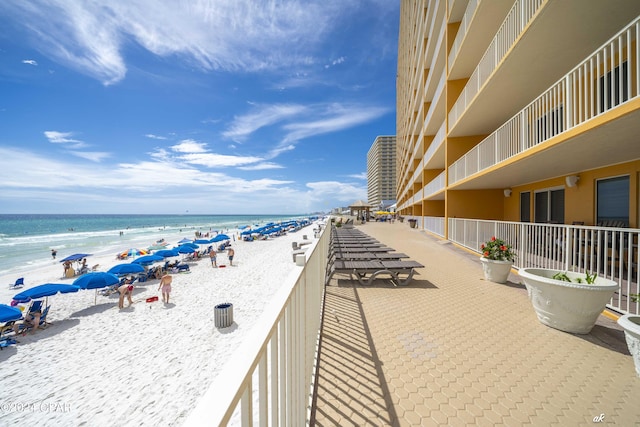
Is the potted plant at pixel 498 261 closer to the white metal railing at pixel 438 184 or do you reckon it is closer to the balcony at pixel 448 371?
the balcony at pixel 448 371

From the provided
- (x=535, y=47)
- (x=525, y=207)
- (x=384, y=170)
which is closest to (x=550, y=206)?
(x=525, y=207)

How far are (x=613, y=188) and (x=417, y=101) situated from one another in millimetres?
20496

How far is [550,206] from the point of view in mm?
9852

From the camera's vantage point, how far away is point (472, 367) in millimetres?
3111

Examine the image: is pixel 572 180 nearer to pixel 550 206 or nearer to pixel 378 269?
pixel 550 206

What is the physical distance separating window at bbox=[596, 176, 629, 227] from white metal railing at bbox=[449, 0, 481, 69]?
24.2 ft

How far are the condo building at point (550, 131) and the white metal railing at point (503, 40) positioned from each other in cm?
4

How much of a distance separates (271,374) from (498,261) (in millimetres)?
6657

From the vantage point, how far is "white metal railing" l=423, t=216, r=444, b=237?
1519 cm

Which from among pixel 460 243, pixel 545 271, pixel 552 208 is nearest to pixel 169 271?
pixel 460 243

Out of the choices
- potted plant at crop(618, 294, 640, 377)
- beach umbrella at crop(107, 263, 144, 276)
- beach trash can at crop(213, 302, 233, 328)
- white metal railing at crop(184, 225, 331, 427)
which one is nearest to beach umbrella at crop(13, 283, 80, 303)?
beach umbrella at crop(107, 263, 144, 276)

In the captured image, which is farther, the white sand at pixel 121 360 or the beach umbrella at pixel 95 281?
the beach umbrella at pixel 95 281

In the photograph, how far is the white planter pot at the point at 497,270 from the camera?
6.20 meters

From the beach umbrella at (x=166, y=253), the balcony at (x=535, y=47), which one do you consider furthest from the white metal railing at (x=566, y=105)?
the beach umbrella at (x=166, y=253)
